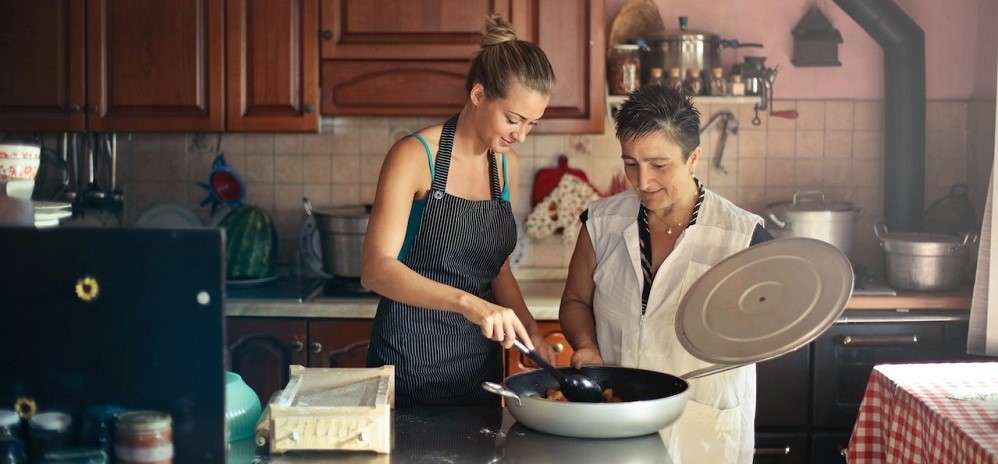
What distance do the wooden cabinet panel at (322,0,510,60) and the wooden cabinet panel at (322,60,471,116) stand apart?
29 millimetres

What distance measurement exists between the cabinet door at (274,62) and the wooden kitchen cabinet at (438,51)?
0.22ft

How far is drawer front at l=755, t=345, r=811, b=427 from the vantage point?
350 cm

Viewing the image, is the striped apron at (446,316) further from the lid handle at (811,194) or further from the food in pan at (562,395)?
the lid handle at (811,194)

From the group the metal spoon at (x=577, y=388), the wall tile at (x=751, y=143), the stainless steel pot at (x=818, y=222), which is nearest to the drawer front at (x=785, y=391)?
the stainless steel pot at (x=818, y=222)

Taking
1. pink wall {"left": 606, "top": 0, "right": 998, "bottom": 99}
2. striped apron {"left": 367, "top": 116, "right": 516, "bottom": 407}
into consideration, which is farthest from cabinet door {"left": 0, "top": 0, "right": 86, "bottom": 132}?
pink wall {"left": 606, "top": 0, "right": 998, "bottom": 99}

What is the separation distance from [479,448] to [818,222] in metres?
2.15

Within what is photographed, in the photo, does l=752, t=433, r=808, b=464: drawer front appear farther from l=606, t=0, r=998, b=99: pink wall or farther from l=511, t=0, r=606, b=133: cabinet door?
l=606, t=0, r=998, b=99: pink wall

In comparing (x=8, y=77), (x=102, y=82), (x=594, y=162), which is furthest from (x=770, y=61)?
(x=8, y=77)

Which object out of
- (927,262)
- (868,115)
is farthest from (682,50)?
(927,262)

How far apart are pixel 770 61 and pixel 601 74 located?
0.74m

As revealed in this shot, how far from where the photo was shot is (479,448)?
190 centimetres

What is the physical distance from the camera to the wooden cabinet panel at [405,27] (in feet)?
12.0

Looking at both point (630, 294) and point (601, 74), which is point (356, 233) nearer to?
point (601, 74)

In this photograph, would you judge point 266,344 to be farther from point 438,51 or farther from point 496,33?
point 496,33
